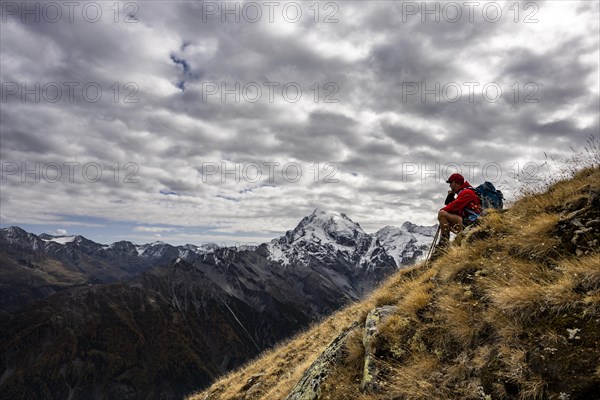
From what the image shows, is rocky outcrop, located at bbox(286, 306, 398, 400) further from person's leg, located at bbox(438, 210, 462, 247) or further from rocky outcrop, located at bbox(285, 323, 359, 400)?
person's leg, located at bbox(438, 210, 462, 247)

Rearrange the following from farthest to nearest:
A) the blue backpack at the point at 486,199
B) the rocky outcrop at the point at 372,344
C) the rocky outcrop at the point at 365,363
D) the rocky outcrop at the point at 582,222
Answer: the blue backpack at the point at 486,199
the rocky outcrop at the point at 365,363
the rocky outcrop at the point at 372,344
the rocky outcrop at the point at 582,222

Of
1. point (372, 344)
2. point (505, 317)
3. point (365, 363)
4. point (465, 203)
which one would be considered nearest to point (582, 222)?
point (505, 317)

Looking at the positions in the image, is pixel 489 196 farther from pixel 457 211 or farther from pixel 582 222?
pixel 582 222

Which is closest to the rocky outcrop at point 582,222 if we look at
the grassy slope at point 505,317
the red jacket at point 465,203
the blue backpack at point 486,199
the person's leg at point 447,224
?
the grassy slope at point 505,317

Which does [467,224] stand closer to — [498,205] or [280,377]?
[498,205]

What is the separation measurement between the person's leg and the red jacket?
222 millimetres

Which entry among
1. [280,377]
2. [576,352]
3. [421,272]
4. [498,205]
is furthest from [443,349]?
[280,377]

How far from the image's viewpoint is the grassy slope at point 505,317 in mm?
4984

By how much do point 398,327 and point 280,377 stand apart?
357 inches

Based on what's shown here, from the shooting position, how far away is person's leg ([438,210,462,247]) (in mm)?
11403

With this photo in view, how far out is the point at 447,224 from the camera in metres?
11.8

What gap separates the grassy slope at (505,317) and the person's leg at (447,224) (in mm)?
1349

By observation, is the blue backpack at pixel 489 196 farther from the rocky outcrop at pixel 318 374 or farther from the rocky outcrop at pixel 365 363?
the rocky outcrop at pixel 318 374

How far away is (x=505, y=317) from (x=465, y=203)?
6491 mm
